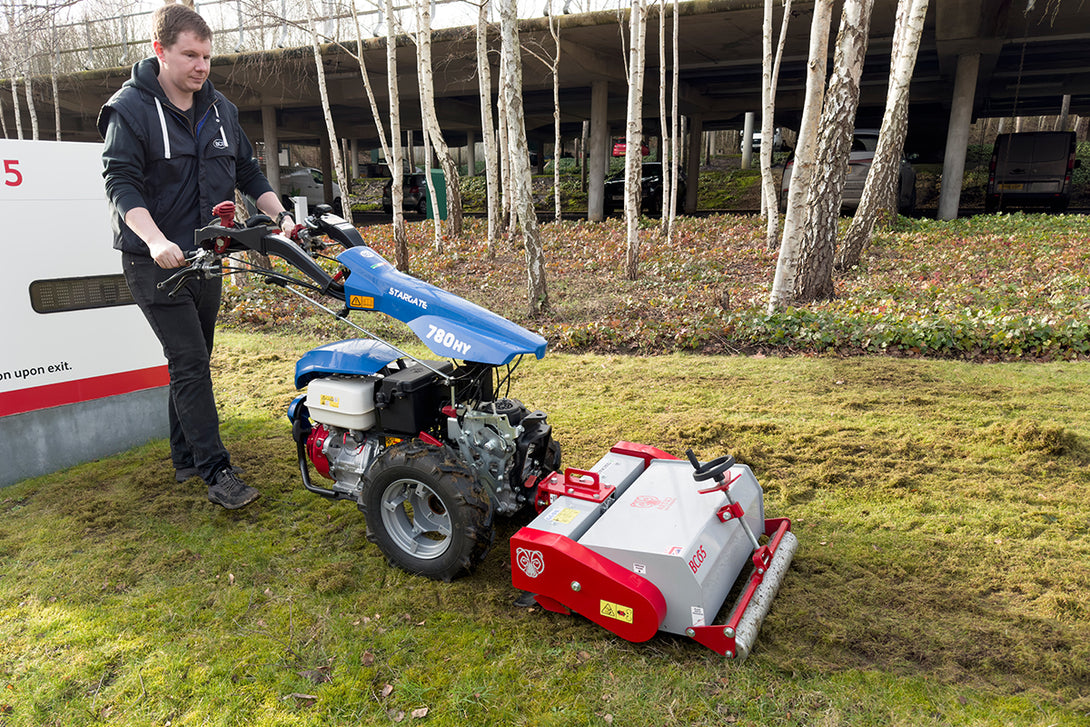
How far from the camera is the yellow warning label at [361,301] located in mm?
3076

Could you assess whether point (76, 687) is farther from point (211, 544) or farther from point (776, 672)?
point (776, 672)

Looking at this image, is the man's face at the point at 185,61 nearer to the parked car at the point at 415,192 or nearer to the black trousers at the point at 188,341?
the black trousers at the point at 188,341

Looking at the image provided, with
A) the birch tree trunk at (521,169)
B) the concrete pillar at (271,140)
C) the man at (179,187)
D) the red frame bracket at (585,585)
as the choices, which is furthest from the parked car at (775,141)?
the red frame bracket at (585,585)

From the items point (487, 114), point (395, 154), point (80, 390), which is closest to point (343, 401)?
point (80, 390)

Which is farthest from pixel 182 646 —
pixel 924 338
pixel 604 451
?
pixel 924 338

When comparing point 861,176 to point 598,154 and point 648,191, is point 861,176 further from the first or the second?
point 648,191

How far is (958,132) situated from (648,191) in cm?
740

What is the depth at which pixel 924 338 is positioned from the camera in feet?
20.6

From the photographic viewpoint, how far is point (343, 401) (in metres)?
3.29

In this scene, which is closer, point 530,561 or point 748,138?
point 530,561

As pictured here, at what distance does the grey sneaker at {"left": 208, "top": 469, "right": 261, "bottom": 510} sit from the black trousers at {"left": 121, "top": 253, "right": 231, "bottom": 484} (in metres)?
0.06

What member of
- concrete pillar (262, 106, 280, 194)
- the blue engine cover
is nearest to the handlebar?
the blue engine cover

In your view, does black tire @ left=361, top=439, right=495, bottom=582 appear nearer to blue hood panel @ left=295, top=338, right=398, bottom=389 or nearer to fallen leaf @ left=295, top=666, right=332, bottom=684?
blue hood panel @ left=295, top=338, right=398, bottom=389

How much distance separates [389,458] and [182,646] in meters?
1.05
